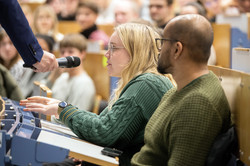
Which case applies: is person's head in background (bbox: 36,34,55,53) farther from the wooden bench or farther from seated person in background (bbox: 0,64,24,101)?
the wooden bench

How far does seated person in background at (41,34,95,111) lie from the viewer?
4.42 meters

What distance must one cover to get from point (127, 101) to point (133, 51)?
0.39 m

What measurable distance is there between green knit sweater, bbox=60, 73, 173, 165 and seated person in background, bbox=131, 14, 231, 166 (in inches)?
8.6

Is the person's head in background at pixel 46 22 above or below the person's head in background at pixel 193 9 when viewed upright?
below

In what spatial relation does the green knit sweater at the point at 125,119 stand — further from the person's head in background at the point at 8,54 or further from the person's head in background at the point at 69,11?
the person's head in background at the point at 69,11

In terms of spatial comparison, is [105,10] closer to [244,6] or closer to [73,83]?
[244,6]

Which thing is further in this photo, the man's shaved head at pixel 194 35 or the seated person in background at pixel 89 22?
the seated person in background at pixel 89 22

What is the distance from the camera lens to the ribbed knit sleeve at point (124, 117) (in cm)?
210

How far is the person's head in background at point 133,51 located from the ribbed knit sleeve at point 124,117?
17cm

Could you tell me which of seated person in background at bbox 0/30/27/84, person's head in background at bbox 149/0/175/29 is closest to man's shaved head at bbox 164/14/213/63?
seated person in background at bbox 0/30/27/84

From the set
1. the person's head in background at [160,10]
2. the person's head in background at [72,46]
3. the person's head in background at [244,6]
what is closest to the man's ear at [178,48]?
the person's head in background at [72,46]

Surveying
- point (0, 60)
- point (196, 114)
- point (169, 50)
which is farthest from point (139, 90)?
point (0, 60)

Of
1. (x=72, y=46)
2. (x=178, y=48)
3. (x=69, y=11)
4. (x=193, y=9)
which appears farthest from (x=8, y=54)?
(x=69, y=11)

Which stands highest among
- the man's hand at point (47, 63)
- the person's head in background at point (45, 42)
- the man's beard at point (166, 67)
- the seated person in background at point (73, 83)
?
the man's beard at point (166, 67)
